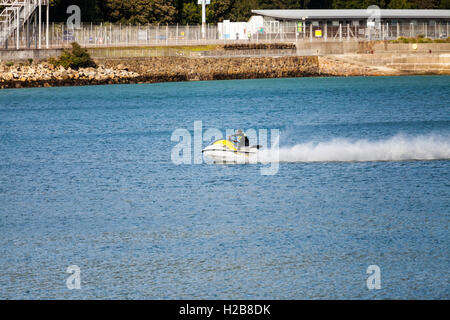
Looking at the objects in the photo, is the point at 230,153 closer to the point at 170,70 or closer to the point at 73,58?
the point at 73,58

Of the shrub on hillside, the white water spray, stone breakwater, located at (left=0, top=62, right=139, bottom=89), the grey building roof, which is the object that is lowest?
the white water spray

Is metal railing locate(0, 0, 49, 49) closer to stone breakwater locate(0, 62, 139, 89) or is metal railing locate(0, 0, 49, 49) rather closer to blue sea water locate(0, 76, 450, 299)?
stone breakwater locate(0, 62, 139, 89)

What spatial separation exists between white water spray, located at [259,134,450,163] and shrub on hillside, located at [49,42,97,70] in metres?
52.8

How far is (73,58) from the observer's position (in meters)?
99.2

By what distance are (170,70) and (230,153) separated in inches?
2652

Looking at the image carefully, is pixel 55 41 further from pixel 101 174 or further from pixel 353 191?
pixel 353 191

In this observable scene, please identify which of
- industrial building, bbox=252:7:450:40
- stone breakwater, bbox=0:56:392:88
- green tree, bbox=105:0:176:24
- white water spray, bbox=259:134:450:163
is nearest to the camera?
white water spray, bbox=259:134:450:163

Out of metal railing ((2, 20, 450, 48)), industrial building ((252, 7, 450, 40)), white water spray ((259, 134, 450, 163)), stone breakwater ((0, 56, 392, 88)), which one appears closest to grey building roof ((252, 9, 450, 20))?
industrial building ((252, 7, 450, 40))

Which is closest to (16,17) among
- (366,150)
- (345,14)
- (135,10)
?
(135,10)

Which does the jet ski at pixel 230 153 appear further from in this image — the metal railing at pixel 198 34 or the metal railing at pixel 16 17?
the metal railing at pixel 198 34

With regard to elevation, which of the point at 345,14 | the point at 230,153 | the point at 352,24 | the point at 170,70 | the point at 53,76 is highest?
the point at 345,14

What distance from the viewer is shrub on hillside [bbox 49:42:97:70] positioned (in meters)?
98.7
